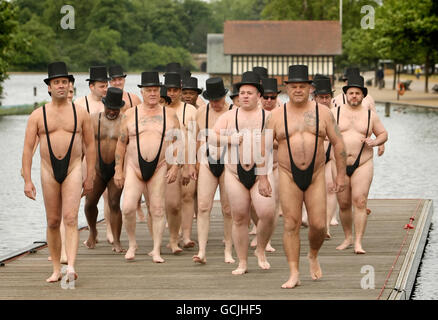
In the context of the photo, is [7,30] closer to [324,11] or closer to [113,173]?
[113,173]

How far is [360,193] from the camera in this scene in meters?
13.7

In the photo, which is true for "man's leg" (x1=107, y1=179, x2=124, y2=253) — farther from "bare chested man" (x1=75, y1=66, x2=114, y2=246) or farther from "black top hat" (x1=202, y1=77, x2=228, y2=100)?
"black top hat" (x1=202, y1=77, x2=228, y2=100)

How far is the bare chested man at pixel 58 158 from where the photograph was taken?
11250mm

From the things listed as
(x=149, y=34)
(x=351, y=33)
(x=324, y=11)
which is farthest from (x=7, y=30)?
(x=149, y=34)

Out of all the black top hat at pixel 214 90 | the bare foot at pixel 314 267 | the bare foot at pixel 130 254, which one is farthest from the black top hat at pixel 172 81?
the bare foot at pixel 314 267

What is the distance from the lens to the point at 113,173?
45.1 feet

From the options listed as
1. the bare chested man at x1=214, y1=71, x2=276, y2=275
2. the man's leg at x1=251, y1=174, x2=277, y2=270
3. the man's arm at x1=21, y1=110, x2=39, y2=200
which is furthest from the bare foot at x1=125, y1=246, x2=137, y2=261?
the man's arm at x1=21, y1=110, x2=39, y2=200

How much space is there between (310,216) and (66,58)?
132 m

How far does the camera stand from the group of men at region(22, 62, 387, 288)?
36.1ft

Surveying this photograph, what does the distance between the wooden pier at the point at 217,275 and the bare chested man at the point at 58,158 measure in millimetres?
612

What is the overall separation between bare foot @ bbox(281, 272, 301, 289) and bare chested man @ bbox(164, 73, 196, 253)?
272 cm

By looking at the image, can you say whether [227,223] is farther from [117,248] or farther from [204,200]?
[117,248]

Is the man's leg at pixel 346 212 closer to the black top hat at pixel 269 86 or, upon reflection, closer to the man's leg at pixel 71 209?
the black top hat at pixel 269 86

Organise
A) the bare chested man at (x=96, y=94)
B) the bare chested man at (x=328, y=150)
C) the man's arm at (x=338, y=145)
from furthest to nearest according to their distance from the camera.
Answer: the bare chested man at (x=328, y=150)
the bare chested man at (x=96, y=94)
the man's arm at (x=338, y=145)
